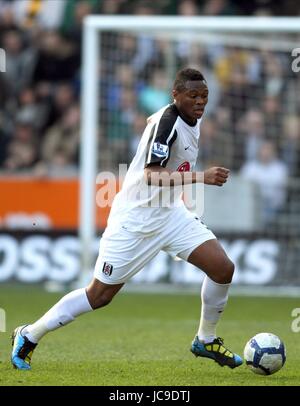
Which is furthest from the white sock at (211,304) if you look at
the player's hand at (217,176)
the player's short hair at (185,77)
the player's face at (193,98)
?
the player's short hair at (185,77)

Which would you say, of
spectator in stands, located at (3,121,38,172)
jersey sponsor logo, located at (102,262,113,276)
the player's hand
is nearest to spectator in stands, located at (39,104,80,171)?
spectator in stands, located at (3,121,38,172)

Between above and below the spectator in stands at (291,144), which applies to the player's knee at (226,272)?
below

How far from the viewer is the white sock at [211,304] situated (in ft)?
29.1

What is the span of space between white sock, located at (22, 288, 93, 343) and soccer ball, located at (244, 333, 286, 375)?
4.22 feet

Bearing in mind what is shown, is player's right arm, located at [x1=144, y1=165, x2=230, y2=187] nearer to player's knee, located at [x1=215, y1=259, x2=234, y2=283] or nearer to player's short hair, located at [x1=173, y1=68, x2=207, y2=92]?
player's short hair, located at [x1=173, y1=68, x2=207, y2=92]

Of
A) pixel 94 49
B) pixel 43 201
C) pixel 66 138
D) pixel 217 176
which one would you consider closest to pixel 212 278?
pixel 217 176

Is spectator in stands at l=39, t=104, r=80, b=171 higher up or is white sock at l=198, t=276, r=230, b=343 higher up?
spectator in stands at l=39, t=104, r=80, b=171

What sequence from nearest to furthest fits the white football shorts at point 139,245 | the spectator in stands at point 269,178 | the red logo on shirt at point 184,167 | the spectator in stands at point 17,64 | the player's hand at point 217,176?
the player's hand at point 217,176 → the white football shorts at point 139,245 → the red logo on shirt at point 184,167 → the spectator in stands at point 269,178 → the spectator in stands at point 17,64

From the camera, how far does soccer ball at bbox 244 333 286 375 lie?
8.38m

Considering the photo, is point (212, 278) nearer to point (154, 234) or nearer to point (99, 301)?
point (154, 234)

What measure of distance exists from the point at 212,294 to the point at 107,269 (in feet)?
3.00

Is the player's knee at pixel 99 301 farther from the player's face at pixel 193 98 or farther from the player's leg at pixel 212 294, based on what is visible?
the player's face at pixel 193 98
